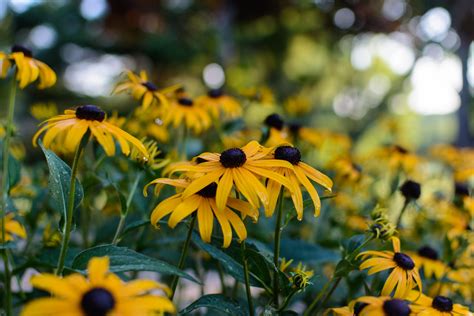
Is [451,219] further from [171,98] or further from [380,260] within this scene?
[171,98]

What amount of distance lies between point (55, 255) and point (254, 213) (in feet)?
1.35

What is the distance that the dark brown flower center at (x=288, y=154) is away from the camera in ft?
2.43

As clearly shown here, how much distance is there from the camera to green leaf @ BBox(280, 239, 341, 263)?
991mm

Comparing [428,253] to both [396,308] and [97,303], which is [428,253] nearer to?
[396,308]

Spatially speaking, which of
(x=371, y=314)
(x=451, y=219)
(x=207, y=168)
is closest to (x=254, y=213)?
(x=207, y=168)

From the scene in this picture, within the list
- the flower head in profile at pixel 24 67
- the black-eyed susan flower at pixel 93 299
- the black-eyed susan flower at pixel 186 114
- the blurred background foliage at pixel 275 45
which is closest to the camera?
the black-eyed susan flower at pixel 93 299

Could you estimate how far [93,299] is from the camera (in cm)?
46

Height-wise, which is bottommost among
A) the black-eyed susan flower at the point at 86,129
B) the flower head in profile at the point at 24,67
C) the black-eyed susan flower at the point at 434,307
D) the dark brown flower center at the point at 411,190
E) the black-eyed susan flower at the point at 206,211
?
the black-eyed susan flower at the point at 434,307

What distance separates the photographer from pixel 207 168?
2.34 ft

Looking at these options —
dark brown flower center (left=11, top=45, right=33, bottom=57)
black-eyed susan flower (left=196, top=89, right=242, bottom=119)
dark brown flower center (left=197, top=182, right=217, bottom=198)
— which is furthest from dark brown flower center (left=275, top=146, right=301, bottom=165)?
black-eyed susan flower (left=196, top=89, right=242, bottom=119)

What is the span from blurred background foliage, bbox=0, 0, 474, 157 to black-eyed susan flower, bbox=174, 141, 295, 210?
522 centimetres

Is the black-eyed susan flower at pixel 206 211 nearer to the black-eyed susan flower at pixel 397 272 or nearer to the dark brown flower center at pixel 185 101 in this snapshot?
the black-eyed susan flower at pixel 397 272

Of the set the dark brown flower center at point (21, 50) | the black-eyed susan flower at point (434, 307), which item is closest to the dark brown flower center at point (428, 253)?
the black-eyed susan flower at point (434, 307)

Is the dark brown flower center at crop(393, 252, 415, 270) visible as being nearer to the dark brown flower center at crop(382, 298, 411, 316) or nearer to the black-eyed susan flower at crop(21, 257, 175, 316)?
the dark brown flower center at crop(382, 298, 411, 316)
